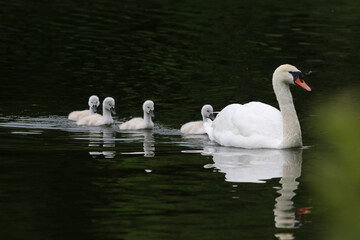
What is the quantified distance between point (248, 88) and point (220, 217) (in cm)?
1134

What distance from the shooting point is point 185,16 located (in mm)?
33344

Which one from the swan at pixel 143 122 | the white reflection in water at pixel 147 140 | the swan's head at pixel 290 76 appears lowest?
the white reflection in water at pixel 147 140

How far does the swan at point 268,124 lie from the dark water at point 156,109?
0.20 m

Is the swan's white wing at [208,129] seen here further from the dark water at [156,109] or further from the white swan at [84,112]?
the white swan at [84,112]

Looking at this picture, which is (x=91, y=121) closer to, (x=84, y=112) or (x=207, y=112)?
(x=84, y=112)

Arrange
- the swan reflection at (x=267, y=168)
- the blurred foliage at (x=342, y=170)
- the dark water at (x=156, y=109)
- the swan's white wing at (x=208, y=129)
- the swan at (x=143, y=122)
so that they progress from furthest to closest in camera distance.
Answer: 1. the swan at (x=143, y=122)
2. the swan's white wing at (x=208, y=129)
3. the swan reflection at (x=267, y=168)
4. the dark water at (x=156, y=109)
5. the blurred foliage at (x=342, y=170)

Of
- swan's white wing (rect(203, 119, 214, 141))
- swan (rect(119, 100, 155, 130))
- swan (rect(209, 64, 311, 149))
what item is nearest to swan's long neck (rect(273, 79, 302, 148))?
swan (rect(209, 64, 311, 149))

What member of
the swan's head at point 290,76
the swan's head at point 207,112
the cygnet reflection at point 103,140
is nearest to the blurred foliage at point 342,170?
the cygnet reflection at point 103,140

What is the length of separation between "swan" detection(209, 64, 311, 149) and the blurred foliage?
9.18 metres

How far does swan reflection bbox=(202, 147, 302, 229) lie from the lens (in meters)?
7.42

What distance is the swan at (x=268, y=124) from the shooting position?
11422 millimetres

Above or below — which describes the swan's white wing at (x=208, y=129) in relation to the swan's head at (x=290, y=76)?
below

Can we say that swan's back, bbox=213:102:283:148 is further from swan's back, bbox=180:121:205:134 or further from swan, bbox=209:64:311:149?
swan's back, bbox=180:121:205:134

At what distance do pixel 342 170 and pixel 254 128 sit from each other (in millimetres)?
→ 9351
